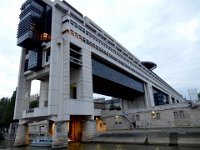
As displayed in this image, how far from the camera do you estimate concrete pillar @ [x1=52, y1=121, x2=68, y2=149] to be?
107 ft

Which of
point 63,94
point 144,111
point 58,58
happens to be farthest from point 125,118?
point 58,58

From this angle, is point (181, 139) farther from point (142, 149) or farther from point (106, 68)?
point (106, 68)

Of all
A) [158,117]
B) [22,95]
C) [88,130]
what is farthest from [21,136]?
[158,117]

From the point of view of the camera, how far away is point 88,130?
40.8 metres

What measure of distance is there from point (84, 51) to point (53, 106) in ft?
58.2

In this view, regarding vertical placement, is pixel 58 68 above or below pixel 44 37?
below

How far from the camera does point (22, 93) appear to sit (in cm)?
4631

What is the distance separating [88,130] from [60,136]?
29.7ft

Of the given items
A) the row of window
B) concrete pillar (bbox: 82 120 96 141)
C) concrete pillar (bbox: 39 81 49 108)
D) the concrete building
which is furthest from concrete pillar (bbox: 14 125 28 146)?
the row of window

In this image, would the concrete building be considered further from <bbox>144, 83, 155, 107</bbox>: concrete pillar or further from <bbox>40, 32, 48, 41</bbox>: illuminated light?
<bbox>144, 83, 155, 107</bbox>: concrete pillar

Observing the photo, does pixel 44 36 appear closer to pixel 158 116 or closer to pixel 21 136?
pixel 21 136

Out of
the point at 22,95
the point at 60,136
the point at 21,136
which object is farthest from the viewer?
the point at 22,95

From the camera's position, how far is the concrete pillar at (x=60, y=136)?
32.6 metres

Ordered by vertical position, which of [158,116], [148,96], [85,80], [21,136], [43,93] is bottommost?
[21,136]
